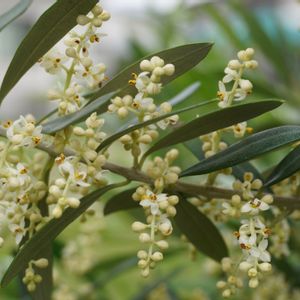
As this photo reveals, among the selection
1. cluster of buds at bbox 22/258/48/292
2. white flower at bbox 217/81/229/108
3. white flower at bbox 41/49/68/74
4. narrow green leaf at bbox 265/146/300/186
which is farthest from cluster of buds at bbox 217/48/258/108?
cluster of buds at bbox 22/258/48/292

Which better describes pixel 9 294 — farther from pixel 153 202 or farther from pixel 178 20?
pixel 178 20

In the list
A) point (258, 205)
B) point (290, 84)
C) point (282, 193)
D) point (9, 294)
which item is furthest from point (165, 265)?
point (258, 205)

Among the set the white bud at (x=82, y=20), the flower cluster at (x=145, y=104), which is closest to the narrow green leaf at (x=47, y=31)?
the white bud at (x=82, y=20)

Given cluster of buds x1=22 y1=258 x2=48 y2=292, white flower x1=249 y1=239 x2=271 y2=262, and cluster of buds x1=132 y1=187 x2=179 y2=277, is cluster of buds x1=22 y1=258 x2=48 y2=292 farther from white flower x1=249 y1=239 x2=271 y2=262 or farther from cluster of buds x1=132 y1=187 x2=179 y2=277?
white flower x1=249 y1=239 x2=271 y2=262

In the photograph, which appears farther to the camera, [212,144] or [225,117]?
[212,144]

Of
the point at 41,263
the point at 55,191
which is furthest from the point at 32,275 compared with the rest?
the point at 55,191

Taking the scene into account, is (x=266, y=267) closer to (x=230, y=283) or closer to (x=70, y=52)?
(x=230, y=283)
